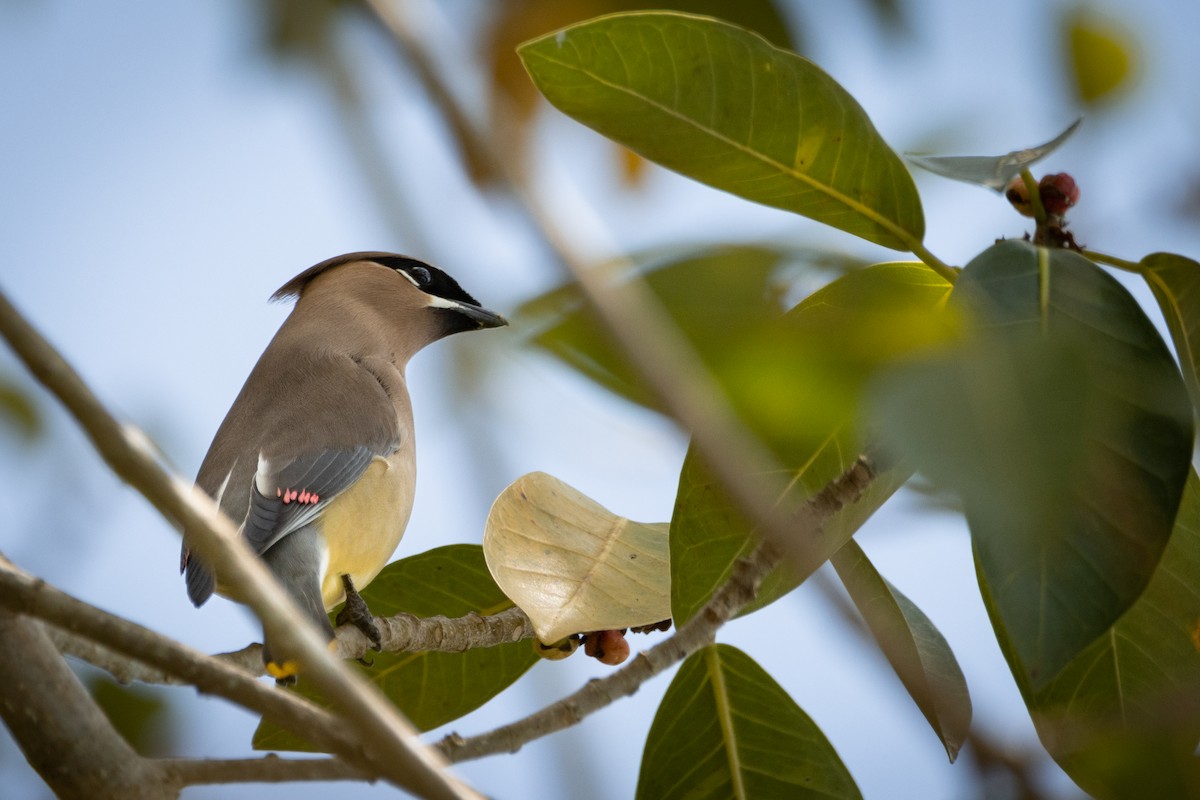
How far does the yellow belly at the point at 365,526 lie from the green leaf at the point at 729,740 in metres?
0.77

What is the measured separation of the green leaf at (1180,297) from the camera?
73.7 inches

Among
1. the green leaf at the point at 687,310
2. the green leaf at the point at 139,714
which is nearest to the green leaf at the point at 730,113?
the green leaf at the point at 687,310

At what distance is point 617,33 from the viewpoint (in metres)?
1.85

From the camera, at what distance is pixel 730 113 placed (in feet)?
6.25

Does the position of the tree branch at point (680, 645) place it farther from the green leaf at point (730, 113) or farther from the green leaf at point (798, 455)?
the green leaf at point (730, 113)

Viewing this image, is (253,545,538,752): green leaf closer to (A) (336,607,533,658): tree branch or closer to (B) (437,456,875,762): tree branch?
(A) (336,607,533,658): tree branch

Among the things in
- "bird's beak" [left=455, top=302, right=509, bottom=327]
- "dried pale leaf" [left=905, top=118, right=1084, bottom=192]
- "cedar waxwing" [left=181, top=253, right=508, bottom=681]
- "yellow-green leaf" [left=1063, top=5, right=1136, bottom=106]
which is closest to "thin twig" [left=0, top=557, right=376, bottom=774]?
"cedar waxwing" [left=181, top=253, right=508, bottom=681]

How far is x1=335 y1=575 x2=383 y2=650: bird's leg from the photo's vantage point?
2340 millimetres

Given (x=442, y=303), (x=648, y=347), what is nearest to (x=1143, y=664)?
(x=648, y=347)

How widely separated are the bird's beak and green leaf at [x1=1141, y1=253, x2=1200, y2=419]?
1.98 m

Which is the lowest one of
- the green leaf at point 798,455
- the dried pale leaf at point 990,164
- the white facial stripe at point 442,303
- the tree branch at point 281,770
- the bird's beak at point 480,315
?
the tree branch at point 281,770

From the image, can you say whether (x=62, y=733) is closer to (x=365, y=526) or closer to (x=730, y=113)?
(x=730, y=113)

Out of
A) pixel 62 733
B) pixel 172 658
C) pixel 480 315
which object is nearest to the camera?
pixel 172 658

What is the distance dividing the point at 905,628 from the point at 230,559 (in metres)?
1.21
